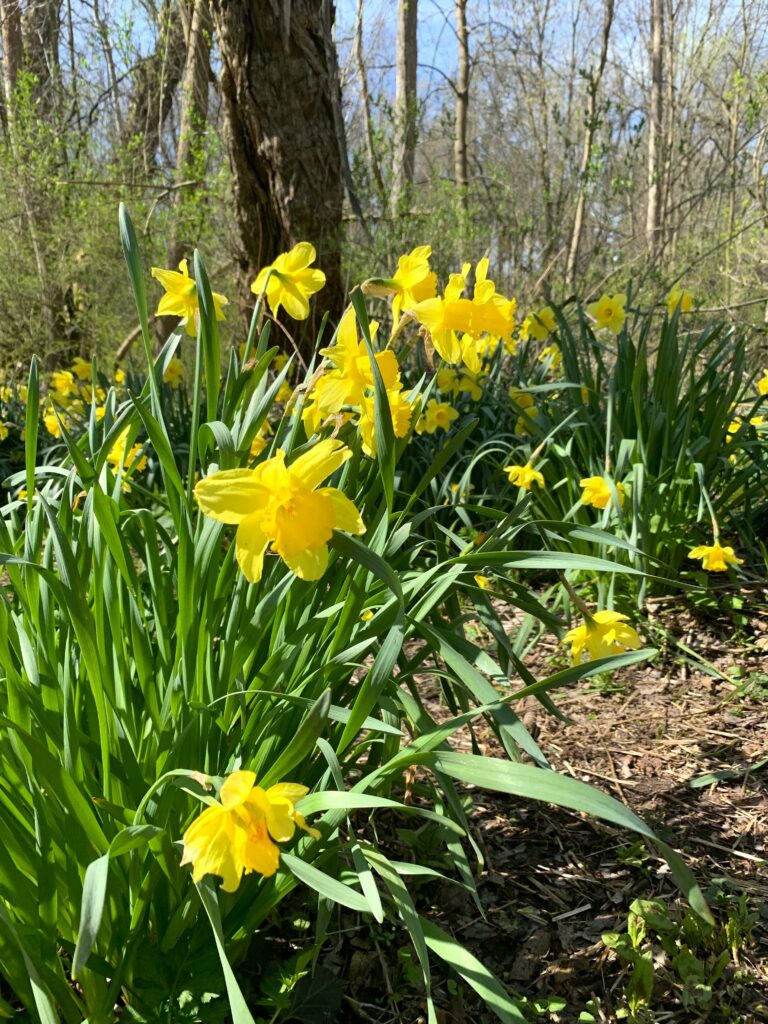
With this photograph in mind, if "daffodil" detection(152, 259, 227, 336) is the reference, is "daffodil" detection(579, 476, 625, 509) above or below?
below

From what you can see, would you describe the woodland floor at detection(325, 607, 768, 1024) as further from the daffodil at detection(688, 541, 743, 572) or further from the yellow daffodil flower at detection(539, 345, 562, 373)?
the yellow daffodil flower at detection(539, 345, 562, 373)

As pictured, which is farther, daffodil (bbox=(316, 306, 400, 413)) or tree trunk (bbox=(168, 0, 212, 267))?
tree trunk (bbox=(168, 0, 212, 267))

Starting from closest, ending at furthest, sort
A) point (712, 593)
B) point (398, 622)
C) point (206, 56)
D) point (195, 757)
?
point (398, 622) → point (195, 757) → point (712, 593) → point (206, 56)

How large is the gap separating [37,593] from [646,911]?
1.19 meters

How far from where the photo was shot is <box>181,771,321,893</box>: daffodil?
82 centimetres

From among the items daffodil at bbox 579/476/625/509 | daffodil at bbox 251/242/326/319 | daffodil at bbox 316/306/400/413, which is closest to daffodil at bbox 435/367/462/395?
daffodil at bbox 579/476/625/509

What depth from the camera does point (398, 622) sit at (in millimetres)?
1012

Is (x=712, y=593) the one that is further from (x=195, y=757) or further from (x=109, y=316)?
(x=109, y=316)

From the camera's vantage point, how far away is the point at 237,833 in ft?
2.71

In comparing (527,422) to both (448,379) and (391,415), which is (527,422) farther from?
(391,415)

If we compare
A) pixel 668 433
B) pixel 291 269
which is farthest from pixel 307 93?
pixel 291 269

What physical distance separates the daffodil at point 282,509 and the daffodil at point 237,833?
0.25 metres

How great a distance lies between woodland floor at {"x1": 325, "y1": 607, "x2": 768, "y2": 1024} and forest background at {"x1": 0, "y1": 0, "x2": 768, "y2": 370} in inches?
84.0

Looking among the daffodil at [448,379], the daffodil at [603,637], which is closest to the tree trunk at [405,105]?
the daffodil at [448,379]
